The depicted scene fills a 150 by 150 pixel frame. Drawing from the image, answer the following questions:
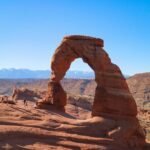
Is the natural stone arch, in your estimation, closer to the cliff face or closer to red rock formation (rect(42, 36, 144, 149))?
red rock formation (rect(42, 36, 144, 149))

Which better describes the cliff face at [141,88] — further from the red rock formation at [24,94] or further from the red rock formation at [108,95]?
the red rock formation at [108,95]

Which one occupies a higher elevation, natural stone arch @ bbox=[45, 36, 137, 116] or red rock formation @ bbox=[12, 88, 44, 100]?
natural stone arch @ bbox=[45, 36, 137, 116]

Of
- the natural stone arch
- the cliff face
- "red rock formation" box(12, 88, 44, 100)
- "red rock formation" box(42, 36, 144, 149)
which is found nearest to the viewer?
"red rock formation" box(42, 36, 144, 149)

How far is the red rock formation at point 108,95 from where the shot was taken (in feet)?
87.4

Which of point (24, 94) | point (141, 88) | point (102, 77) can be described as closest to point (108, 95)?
point (102, 77)

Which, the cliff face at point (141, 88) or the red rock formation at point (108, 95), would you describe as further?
the cliff face at point (141, 88)

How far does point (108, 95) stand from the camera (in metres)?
28.1

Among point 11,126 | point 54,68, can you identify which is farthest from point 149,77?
point 11,126

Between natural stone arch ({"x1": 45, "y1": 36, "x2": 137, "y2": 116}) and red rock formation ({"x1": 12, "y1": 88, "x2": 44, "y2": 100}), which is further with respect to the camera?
red rock formation ({"x1": 12, "y1": 88, "x2": 44, "y2": 100})

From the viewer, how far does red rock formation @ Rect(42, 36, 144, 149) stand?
26641 mm

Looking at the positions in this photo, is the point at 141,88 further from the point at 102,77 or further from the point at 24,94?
the point at 102,77

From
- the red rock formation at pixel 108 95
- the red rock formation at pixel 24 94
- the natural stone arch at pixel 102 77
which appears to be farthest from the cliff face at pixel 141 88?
the red rock formation at pixel 108 95

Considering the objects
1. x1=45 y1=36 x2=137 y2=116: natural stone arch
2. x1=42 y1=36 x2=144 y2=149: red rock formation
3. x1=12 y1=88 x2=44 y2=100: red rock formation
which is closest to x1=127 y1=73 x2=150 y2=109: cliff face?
x1=12 y1=88 x2=44 y2=100: red rock formation

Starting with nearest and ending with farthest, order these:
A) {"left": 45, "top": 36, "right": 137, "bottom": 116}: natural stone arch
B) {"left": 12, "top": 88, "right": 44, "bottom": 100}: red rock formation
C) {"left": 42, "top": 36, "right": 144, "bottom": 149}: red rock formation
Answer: {"left": 42, "top": 36, "right": 144, "bottom": 149}: red rock formation, {"left": 45, "top": 36, "right": 137, "bottom": 116}: natural stone arch, {"left": 12, "top": 88, "right": 44, "bottom": 100}: red rock formation
